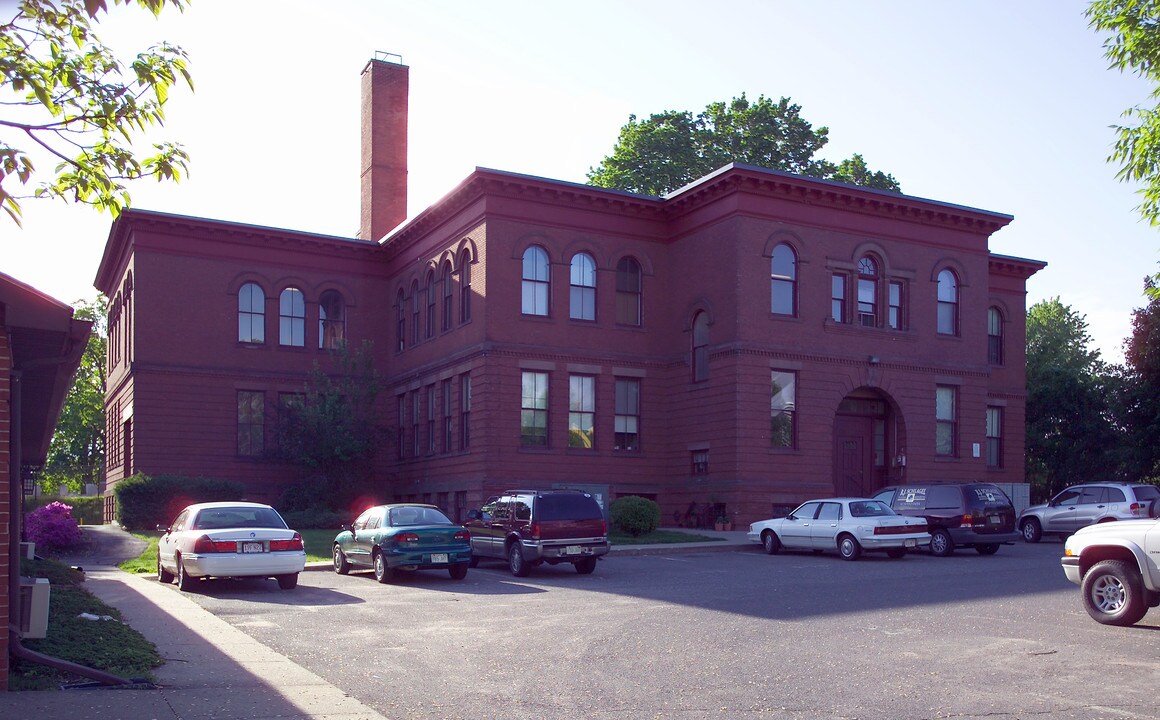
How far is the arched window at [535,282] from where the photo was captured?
36531 millimetres

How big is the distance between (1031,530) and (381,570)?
19.7 m

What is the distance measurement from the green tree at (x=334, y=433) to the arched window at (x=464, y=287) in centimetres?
480

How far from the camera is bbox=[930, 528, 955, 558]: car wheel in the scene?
2683 centimetres

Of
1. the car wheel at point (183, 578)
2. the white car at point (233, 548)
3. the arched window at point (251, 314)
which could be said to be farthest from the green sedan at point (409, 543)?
the arched window at point (251, 314)

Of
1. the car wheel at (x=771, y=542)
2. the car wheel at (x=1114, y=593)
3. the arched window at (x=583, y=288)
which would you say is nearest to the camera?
the car wheel at (x=1114, y=593)

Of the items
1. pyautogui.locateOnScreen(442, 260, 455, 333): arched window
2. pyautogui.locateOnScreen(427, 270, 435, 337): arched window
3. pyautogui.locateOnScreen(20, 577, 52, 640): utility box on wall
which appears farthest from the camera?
pyautogui.locateOnScreen(427, 270, 435, 337): arched window

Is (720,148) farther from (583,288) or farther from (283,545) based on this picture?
(283,545)

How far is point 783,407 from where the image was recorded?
35625 mm

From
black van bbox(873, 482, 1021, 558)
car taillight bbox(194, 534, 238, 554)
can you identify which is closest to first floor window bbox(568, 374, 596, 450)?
black van bbox(873, 482, 1021, 558)

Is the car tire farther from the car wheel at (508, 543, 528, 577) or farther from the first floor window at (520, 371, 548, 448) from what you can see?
the first floor window at (520, 371, 548, 448)

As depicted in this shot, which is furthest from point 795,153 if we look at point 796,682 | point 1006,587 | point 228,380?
point 796,682

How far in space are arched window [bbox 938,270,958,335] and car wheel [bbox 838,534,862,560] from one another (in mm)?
15267

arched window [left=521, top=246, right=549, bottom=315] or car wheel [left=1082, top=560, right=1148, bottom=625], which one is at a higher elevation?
arched window [left=521, top=246, right=549, bottom=315]

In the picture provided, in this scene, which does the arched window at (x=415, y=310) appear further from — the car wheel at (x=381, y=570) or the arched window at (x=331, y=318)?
the car wheel at (x=381, y=570)
